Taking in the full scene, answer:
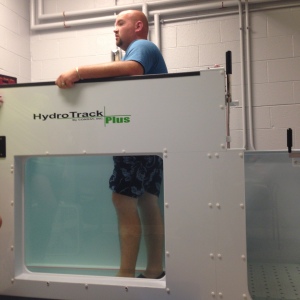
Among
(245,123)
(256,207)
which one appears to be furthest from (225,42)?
(256,207)

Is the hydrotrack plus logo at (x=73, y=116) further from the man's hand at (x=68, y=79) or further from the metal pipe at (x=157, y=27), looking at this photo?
the metal pipe at (x=157, y=27)

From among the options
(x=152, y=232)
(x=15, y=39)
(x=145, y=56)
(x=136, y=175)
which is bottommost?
(x=152, y=232)

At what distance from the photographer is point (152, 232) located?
57.7 inches

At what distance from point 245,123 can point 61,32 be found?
1673 millimetres

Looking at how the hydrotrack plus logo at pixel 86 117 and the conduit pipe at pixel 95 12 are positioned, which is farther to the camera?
the conduit pipe at pixel 95 12

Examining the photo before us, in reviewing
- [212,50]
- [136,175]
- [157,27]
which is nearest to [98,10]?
[157,27]

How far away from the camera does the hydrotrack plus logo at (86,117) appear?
1.34 meters

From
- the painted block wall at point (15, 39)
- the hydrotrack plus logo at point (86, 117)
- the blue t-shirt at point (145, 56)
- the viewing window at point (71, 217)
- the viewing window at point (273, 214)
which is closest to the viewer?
the hydrotrack plus logo at point (86, 117)

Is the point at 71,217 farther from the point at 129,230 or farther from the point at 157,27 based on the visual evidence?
the point at 157,27

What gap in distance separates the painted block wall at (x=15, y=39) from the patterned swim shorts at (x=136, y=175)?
151 cm

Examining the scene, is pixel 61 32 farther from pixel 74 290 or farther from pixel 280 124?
A: pixel 74 290

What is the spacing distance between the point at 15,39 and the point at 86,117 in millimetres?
1625

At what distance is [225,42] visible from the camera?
95.2 inches

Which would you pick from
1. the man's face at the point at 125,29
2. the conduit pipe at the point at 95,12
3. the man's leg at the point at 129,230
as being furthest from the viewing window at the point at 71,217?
the conduit pipe at the point at 95,12
